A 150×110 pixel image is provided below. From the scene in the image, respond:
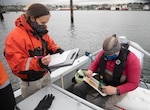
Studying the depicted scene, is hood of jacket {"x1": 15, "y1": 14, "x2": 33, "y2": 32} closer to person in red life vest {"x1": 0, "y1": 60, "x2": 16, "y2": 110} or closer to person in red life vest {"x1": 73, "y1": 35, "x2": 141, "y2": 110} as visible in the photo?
person in red life vest {"x1": 0, "y1": 60, "x2": 16, "y2": 110}

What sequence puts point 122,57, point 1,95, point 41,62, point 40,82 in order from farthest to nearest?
point 40,82 → point 122,57 → point 41,62 → point 1,95

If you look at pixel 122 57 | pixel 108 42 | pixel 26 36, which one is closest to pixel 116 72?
pixel 122 57

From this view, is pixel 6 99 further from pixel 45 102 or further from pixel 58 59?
pixel 58 59

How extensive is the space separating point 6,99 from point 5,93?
6cm

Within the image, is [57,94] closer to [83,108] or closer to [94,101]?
[83,108]

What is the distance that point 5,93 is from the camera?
3.78 feet

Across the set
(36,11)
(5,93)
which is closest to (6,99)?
(5,93)

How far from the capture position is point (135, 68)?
1.45m

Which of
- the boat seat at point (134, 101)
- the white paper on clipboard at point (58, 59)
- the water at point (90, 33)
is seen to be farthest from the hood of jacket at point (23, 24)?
the water at point (90, 33)

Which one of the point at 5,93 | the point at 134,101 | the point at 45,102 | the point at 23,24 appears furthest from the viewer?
the point at 134,101

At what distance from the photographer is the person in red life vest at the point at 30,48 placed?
1.27 m

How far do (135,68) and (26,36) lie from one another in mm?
1049

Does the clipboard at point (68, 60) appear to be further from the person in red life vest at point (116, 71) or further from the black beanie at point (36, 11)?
the black beanie at point (36, 11)

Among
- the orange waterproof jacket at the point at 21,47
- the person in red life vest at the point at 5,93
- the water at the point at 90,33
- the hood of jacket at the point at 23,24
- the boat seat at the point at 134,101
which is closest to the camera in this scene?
the person in red life vest at the point at 5,93
